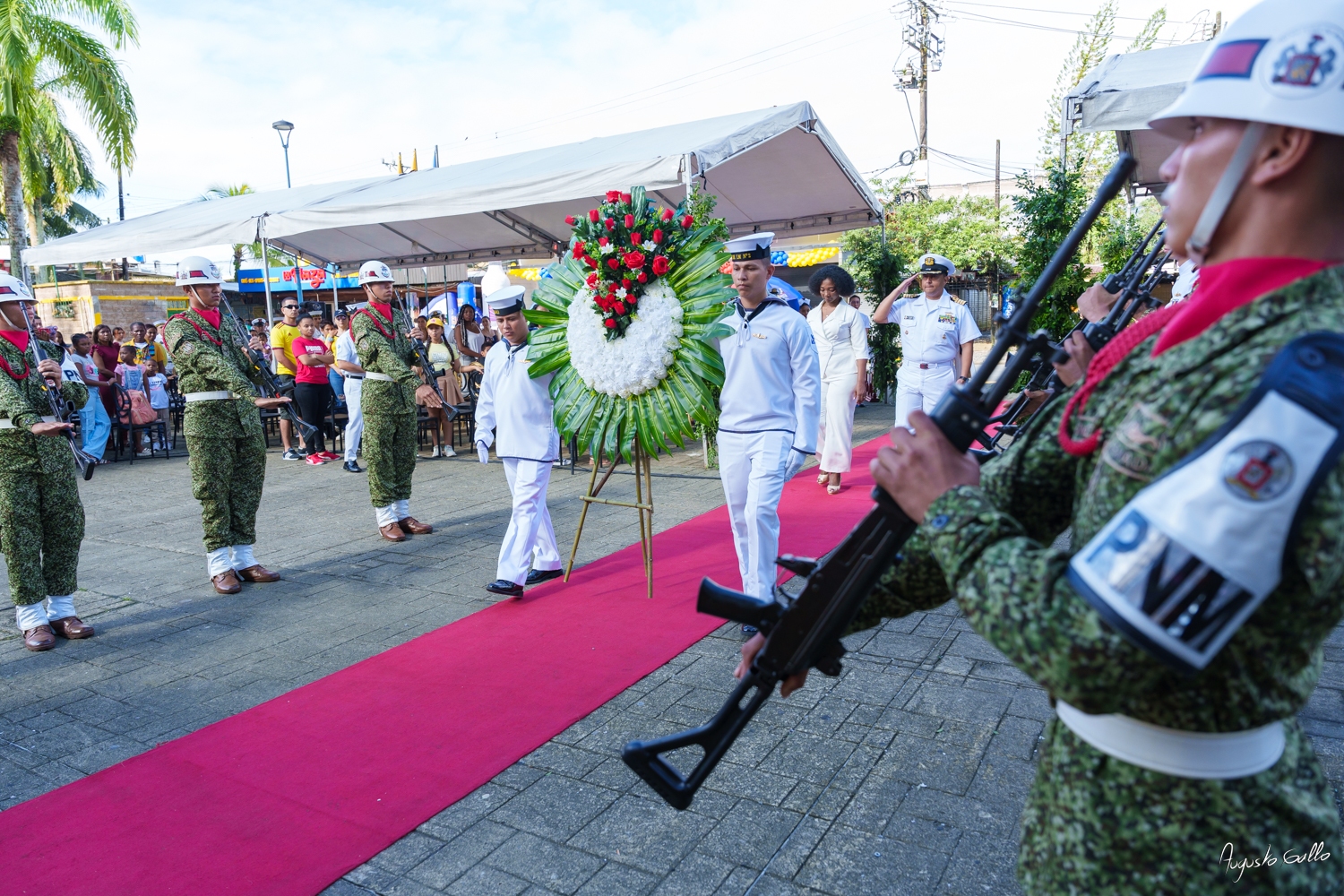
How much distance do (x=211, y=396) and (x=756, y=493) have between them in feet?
12.2

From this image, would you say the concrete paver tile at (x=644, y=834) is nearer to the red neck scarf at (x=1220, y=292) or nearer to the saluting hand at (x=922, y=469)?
the saluting hand at (x=922, y=469)

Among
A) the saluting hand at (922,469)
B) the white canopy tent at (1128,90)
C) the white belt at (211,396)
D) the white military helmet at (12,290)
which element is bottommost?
the white belt at (211,396)

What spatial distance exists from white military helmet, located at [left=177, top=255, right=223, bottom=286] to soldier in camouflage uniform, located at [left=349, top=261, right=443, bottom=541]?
4.26 ft

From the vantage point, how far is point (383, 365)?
23.2 feet

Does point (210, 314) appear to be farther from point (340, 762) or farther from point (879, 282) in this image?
point (879, 282)

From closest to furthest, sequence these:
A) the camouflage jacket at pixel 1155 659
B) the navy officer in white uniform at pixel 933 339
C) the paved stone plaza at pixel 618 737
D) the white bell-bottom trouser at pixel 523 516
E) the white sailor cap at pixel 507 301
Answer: the camouflage jacket at pixel 1155 659
the paved stone plaza at pixel 618 737
the white bell-bottom trouser at pixel 523 516
the white sailor cap at pixel 507 301
the navy officer in white uniform at pixel 933 339

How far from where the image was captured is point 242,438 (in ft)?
19.2

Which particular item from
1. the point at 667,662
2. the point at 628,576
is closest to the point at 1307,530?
the point at 667,662

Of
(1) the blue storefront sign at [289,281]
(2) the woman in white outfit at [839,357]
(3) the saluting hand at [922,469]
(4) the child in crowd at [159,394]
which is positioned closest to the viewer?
(3) the saluting hand at [922,469]

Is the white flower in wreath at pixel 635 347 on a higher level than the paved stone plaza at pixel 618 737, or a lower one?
higher

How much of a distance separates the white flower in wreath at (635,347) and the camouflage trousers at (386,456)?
9.29ft

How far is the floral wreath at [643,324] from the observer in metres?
4.59

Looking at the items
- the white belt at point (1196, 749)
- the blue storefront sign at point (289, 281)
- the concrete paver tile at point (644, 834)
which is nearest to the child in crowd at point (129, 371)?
the concrete paver tile at point (644, 834)

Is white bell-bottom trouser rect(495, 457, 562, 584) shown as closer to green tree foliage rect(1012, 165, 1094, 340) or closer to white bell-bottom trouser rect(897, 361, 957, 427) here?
white bell-bottom trouser rect(897, 361, 957, 427)
